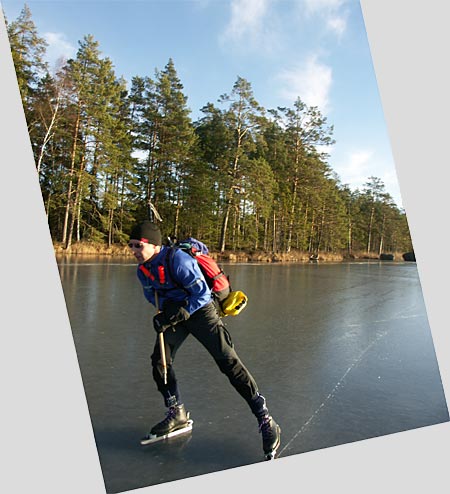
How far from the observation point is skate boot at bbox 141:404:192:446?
2.16 m

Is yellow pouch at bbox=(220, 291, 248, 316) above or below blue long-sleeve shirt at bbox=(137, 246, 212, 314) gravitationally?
below

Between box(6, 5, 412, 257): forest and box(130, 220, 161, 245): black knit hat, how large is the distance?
1201 mm

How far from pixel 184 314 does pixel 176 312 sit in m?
0.05

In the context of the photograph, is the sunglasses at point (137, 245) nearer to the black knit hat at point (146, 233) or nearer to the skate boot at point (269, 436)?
the black knit hat at point (146, 233)

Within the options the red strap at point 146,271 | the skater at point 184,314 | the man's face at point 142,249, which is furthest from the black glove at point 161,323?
the man's face at point 142,249

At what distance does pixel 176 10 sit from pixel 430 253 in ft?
11.2

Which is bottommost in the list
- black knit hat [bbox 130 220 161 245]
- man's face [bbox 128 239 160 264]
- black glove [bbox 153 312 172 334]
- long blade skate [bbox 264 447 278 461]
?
long blade skate [bbox 264 447 278 461]

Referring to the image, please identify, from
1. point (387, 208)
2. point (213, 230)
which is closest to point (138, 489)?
point (213, 230)

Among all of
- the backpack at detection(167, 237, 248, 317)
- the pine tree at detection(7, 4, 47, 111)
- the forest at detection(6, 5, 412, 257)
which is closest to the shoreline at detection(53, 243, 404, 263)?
the forest at detection(6, 5, 412, 257)

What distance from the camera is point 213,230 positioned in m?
9.58

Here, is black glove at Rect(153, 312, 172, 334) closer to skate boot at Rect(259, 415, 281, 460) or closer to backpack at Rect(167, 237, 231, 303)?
backpack at Rect(167, 237, 231, 303)

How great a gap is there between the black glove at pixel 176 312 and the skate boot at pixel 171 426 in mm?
549

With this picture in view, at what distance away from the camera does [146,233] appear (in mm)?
2168

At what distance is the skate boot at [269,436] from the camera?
209 centimetres
